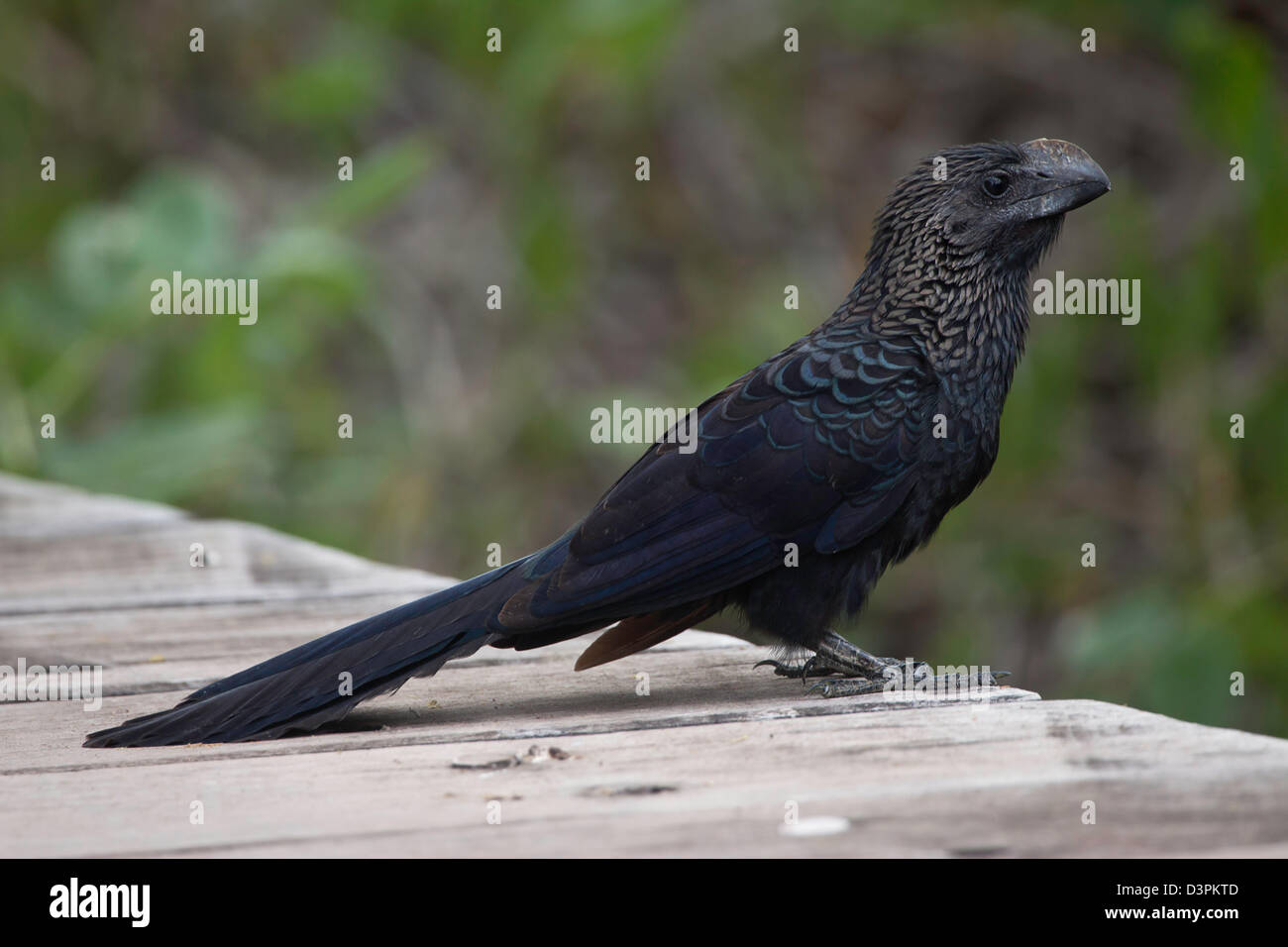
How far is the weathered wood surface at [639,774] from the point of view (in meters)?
1.62

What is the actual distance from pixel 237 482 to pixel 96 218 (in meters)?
1.21

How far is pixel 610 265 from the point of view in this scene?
8164mm

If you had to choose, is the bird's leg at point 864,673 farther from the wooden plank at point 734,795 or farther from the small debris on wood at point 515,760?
the small debris on wood at point 515,760

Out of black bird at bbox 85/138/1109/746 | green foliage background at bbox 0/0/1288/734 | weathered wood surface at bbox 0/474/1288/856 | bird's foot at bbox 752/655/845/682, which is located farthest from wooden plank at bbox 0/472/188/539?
bird's foot at bbox 752/655/845/682

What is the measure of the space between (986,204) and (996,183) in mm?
43

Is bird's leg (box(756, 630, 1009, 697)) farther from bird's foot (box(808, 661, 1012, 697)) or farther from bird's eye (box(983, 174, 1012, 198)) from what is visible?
bird's eye (box(983, 174, 1012, 198))

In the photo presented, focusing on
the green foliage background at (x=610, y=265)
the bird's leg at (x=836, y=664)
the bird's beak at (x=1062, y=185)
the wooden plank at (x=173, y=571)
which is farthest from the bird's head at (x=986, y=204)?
the green foliage background at (x=610, y=265)

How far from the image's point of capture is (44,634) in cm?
304

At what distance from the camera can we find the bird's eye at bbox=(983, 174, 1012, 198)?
297 cm

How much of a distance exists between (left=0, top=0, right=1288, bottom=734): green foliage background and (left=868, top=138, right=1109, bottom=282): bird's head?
2511 millimetres

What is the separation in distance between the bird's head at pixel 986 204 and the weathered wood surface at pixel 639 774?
814 mm

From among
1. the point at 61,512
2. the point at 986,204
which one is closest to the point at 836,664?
the point at 986,204
